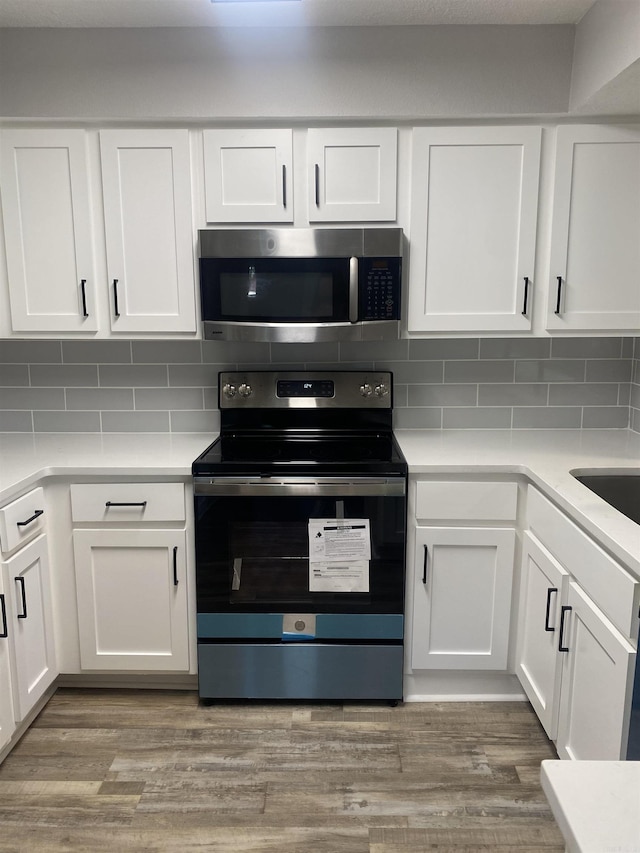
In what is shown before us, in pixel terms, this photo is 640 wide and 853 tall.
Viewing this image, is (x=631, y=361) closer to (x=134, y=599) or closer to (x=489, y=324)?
(x=489, y=324)

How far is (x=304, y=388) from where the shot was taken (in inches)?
101

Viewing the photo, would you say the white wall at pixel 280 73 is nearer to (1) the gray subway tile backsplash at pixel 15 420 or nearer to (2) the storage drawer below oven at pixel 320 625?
(1) the gray subway tile backsplash at pixel 15 420

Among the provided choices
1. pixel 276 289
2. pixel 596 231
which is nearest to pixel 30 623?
pixel 276 289

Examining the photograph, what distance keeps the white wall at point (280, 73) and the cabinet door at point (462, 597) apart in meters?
1.49

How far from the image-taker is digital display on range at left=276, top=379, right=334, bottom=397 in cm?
256

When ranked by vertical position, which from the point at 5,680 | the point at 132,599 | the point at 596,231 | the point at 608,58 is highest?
the point at 608,58

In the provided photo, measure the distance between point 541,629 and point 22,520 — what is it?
1.72 meters

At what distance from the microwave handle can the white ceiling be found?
780 millimetres

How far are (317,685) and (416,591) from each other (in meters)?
0.50

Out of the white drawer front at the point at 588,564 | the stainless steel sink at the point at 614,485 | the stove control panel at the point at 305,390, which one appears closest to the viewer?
the white drawer front at the point at 588,564

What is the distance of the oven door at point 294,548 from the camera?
7.04 feet

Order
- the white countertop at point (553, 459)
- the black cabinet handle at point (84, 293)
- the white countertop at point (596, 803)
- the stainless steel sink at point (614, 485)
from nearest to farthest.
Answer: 1. the white countertop at point (596, 803)
2. the white countertop at point (553, 459)
3. the stainless steel sink at point (614, 485)
4. the black cabinet handle at point (84, 293)

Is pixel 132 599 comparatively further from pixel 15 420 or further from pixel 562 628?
pixel 562 628

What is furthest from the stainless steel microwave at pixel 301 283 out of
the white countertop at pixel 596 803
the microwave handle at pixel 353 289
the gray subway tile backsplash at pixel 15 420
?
the white countertop at pixel 596 803
